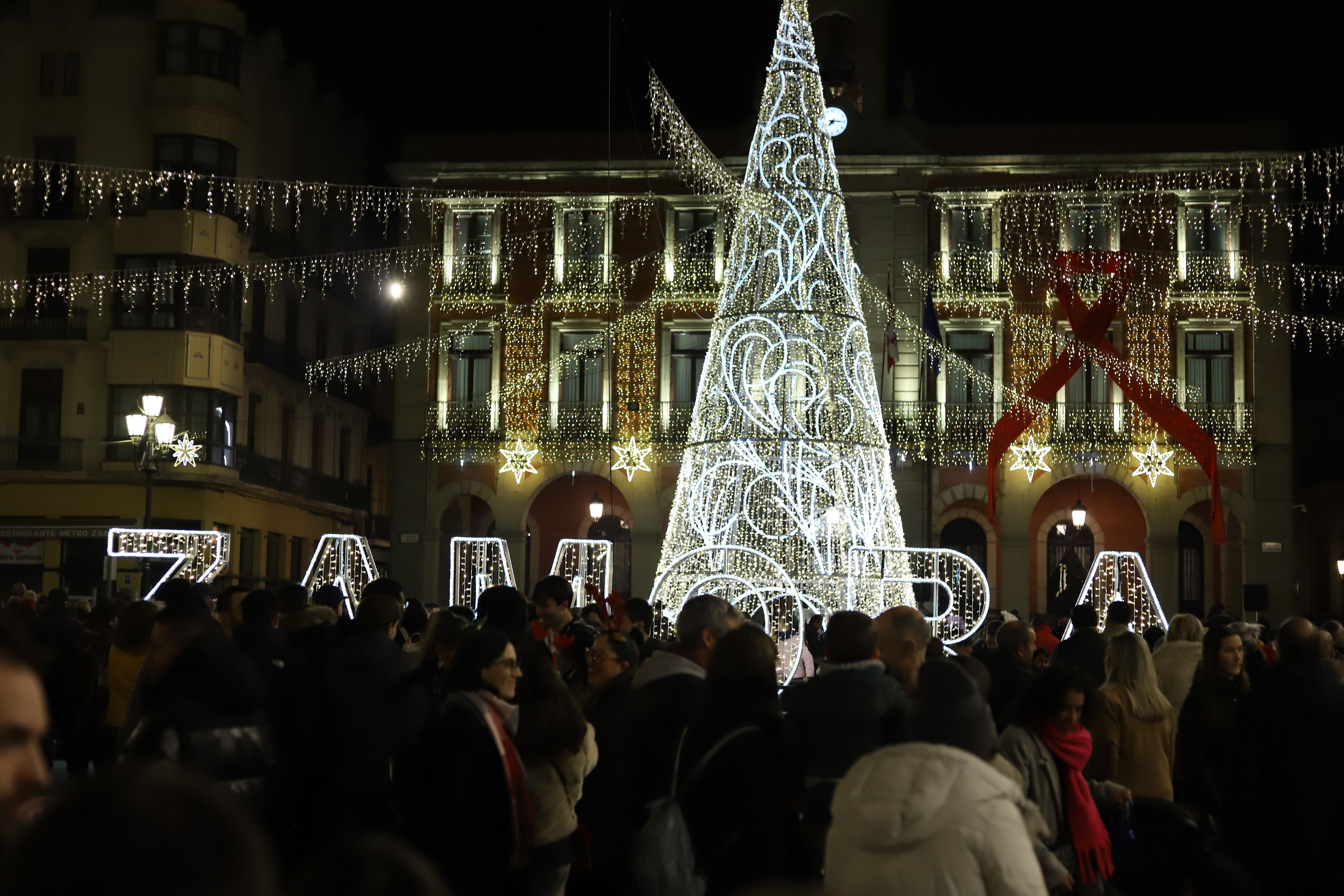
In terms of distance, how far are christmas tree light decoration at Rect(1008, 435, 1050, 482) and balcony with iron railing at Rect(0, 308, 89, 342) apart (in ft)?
59.9

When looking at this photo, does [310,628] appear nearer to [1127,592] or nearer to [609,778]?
[609,778]

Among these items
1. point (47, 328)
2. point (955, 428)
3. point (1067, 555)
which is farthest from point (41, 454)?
point (1067, 555)

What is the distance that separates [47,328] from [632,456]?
1185 cm

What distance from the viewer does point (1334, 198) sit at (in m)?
27.7

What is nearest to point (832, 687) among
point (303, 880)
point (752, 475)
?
point (303, 880)

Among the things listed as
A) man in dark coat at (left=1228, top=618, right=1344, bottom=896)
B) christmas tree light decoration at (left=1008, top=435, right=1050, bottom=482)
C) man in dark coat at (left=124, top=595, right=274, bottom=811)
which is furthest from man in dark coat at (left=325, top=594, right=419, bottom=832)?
christmas tree light decoration at (left=1008, top=435, right=1050, bottom=482)

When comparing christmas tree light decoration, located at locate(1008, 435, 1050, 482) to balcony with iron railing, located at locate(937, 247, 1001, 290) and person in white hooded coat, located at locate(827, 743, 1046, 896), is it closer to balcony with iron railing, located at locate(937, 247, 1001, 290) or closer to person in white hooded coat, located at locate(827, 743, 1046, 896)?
balcony with iron railing, located at locate(937, 247, 1001, 290)

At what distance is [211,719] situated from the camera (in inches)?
168

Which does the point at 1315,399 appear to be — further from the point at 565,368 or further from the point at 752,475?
the point at 752,475

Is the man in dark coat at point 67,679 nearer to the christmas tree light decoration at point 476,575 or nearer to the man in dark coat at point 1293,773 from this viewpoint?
the christmas tree light decoration at point 476,575

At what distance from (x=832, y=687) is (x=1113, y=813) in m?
1.94

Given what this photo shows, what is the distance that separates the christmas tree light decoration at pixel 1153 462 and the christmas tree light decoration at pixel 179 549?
57.3 ft

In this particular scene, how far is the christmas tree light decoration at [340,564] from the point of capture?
1480 cm

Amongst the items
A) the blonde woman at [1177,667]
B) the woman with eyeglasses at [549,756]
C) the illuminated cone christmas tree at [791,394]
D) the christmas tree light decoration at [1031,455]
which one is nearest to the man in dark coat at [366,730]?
the woman with eyeglasses at [549,756]
